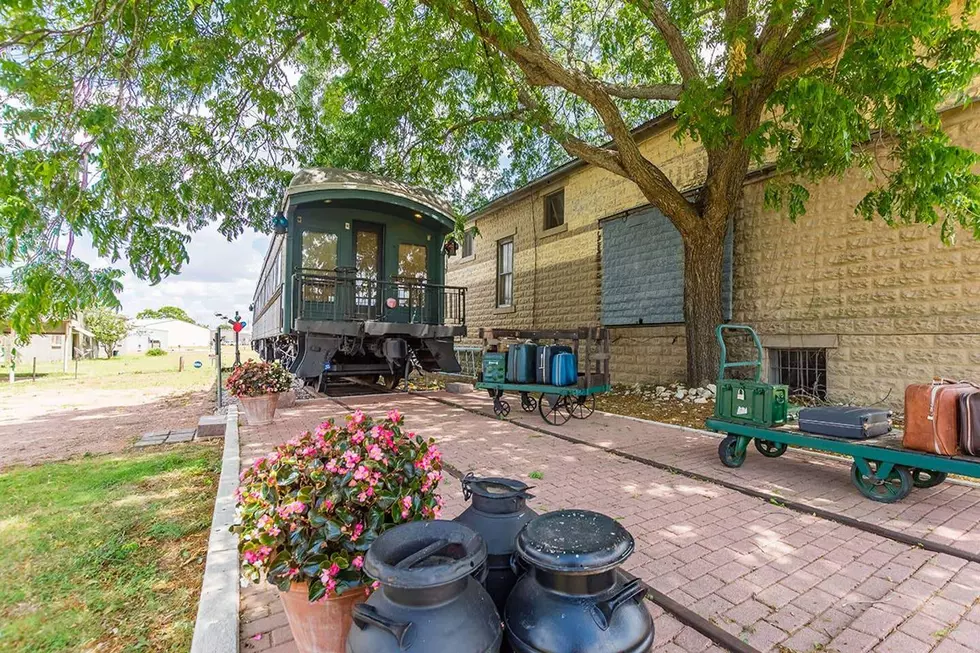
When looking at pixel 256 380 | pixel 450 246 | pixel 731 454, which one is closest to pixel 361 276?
pixel 450 246

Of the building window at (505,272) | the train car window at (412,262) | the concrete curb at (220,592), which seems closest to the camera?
the concrete curb at (220,592)

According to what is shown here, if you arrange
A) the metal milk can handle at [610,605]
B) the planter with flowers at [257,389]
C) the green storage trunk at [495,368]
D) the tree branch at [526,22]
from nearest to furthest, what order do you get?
the metal milk can handle at [610,605] < the planter with flowers at [257,389] < the tree branch at [526,22] < the green storage trunk at [495,368]

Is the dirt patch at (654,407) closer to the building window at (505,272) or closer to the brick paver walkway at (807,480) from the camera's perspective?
the brick paver walkway at (807,480)

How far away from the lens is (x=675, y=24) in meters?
7.80

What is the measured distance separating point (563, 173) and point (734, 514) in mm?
11296

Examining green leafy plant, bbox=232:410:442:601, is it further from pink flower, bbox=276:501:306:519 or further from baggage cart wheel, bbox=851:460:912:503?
baggage cart wheel, bbox=851:460:912:503

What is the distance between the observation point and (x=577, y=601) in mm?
1343

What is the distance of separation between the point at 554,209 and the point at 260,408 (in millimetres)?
10510

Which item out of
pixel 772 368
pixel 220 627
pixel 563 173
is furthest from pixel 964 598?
pixel 563 173

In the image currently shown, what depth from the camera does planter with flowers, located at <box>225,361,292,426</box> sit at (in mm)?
6781

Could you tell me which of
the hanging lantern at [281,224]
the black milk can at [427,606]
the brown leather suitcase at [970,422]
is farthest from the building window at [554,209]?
the black milk can at [427,606]

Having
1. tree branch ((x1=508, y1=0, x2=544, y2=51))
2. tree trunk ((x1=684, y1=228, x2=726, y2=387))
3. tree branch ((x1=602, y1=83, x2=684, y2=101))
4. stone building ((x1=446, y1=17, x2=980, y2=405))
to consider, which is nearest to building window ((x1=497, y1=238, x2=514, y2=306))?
stone building ((x1=446, y1=17, x2=980, y2=405))

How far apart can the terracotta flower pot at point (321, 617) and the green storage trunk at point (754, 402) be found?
14.3ft

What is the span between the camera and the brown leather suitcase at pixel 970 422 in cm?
345
